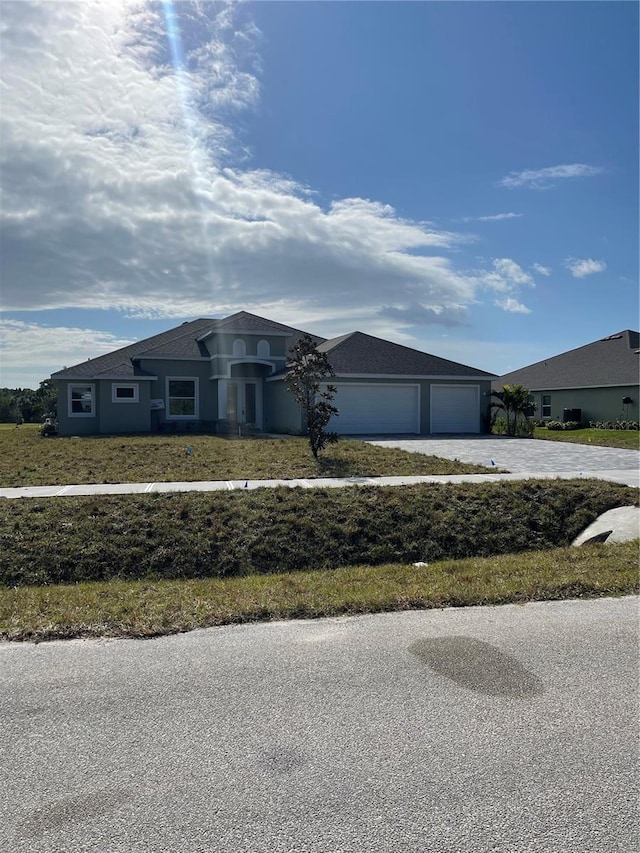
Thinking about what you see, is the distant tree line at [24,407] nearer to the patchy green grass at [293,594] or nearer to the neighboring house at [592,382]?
the neighboring house at [592,382]

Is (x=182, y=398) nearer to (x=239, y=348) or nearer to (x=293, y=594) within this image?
(x=239, y=348)

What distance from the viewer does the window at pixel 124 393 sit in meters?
24.8

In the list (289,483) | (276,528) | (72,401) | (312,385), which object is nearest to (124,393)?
(72,401)

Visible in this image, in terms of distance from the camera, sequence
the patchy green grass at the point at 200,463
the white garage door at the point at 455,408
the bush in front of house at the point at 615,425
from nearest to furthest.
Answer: the patchy green grass at the point at 200,463
the white garage door at the point at 455,408
the bush in front of house at the point at 615,425

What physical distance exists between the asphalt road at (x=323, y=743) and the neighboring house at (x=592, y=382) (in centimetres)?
2899

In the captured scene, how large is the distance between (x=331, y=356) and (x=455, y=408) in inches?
223

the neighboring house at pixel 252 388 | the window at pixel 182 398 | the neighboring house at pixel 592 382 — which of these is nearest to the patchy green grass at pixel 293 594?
the neighboring house at pixel 252 388

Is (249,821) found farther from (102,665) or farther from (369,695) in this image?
(102,665)

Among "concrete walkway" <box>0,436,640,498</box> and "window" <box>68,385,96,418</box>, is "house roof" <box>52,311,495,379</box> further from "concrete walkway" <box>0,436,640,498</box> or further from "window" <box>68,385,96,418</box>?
"concrete walkway" <box>0,436,640,498</box>

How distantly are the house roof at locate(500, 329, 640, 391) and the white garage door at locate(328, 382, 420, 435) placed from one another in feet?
41.8

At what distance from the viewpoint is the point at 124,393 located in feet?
82.0

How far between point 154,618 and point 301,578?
7.63 ft

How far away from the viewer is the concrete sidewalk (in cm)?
1027

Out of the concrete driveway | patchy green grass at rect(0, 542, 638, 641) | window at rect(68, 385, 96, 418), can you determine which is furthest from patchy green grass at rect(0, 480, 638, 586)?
window at rect(68, 385, 96, 418)
